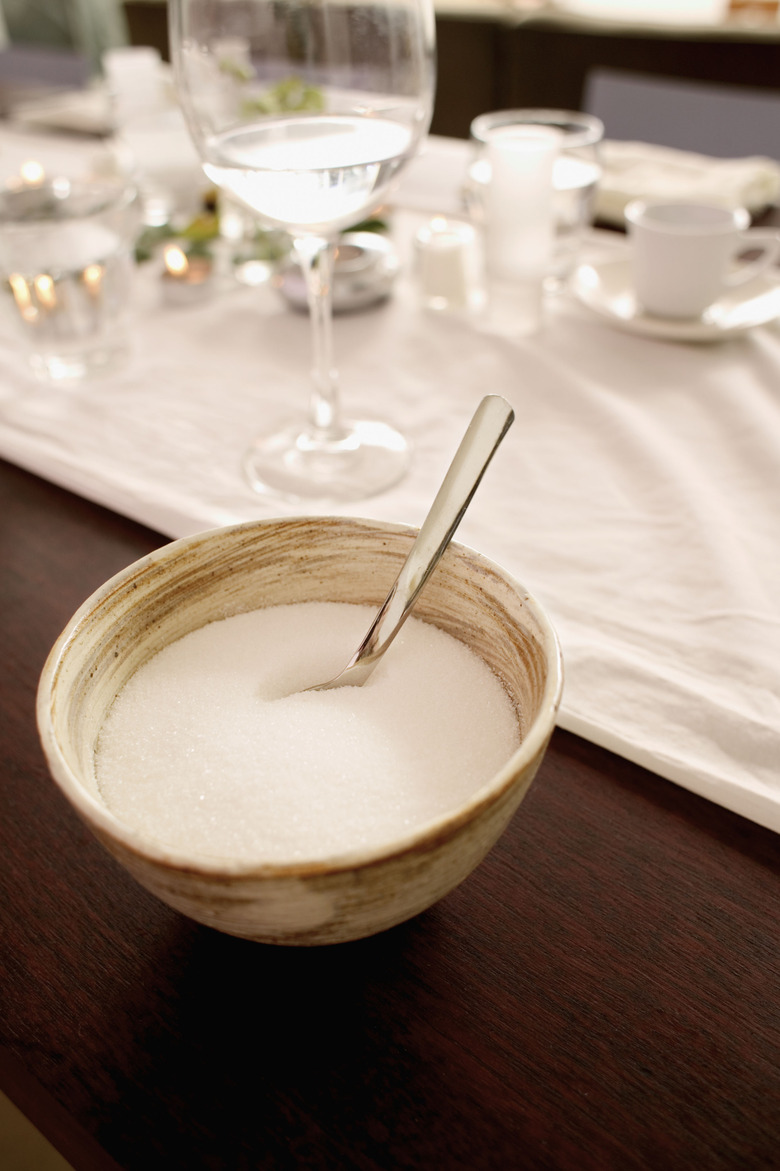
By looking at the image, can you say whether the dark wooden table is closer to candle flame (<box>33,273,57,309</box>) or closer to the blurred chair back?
candle flame (<box>33,273,57,309</box>)

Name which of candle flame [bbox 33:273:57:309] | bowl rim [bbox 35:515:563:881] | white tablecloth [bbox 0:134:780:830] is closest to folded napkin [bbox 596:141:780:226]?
white tablecloth [bbox 0:134:780:830]

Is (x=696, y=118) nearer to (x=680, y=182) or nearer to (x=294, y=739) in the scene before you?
(x=680, y=182)

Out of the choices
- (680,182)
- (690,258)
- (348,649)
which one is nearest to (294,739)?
(348,649)

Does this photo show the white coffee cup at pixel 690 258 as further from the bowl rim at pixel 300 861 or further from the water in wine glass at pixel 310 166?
the bowl rim at pixel 300 861

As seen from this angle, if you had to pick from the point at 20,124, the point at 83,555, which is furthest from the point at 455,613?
the point at 20,124

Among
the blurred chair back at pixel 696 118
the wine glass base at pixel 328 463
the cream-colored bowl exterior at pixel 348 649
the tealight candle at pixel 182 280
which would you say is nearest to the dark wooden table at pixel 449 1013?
the cream-colored bowl exterior at pixel 348 649
